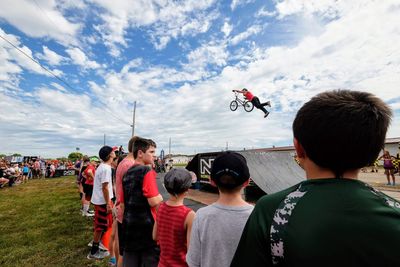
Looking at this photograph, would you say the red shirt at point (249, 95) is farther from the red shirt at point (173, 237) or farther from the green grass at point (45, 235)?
the red shirt at point (173, 237)

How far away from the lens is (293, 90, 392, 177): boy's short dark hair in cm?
93

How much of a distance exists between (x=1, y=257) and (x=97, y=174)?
2602 millimetres

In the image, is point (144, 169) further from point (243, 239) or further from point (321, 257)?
point (321, 257)

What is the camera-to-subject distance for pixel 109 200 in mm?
4449

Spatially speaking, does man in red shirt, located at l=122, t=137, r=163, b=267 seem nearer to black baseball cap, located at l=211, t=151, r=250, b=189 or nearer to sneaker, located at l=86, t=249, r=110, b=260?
black baseball cap, located at l=211, t=151, r=250, b=189

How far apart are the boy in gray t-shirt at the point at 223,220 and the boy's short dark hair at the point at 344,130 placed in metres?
0.77

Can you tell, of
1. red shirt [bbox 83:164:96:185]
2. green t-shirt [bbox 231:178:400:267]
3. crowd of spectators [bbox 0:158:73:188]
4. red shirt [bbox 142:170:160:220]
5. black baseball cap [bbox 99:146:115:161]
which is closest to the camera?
green t-shirt [bbox 231:178:400:267]

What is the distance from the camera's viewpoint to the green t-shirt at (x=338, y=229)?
78 centimetres

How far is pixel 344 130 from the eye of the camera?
93cm

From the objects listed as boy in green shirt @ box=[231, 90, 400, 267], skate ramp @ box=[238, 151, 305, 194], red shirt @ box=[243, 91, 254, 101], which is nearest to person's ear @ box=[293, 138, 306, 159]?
boy in green shirt @ box=[231, 90, 400, 267]

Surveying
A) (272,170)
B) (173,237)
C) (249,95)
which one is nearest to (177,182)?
(173,237)

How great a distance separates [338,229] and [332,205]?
73 millimetres

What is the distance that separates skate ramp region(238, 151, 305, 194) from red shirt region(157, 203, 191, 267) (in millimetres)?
5476

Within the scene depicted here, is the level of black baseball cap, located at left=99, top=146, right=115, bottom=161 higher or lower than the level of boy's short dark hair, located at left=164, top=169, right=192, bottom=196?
higher
